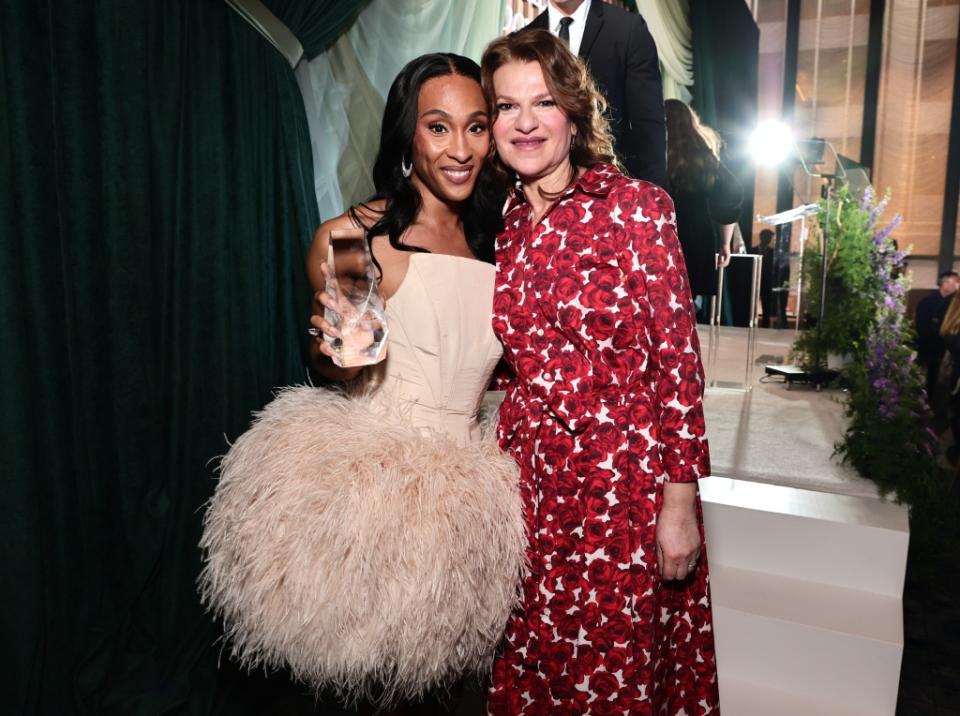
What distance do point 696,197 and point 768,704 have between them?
2778 mm

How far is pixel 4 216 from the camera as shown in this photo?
1.59 metres

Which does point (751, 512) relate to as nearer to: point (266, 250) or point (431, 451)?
point (431, 451)

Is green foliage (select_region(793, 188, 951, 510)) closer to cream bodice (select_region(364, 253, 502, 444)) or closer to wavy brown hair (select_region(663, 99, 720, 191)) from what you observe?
wavy brown hair (select_region(663, 99, 720, 191))

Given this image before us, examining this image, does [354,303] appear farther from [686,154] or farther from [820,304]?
[820,304]

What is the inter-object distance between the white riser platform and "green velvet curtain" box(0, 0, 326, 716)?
1.53 m

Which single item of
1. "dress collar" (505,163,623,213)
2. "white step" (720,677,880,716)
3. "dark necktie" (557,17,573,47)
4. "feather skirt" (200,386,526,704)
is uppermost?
"dark necktie" (557,17,573,47)

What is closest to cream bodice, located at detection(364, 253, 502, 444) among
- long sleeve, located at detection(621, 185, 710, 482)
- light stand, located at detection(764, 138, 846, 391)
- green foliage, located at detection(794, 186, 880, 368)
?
long sleeve, located at detection(621, 185, 710, 482)

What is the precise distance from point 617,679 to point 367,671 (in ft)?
1.63

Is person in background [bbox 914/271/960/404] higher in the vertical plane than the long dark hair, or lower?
lower

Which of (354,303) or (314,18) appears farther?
(314,18)

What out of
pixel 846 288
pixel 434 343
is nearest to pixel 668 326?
pixel 434 343

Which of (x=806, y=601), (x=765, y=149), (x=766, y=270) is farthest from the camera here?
(x=765, y=149)

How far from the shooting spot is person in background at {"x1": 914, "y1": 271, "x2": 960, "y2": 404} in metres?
5.71

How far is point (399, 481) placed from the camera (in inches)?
49.6
